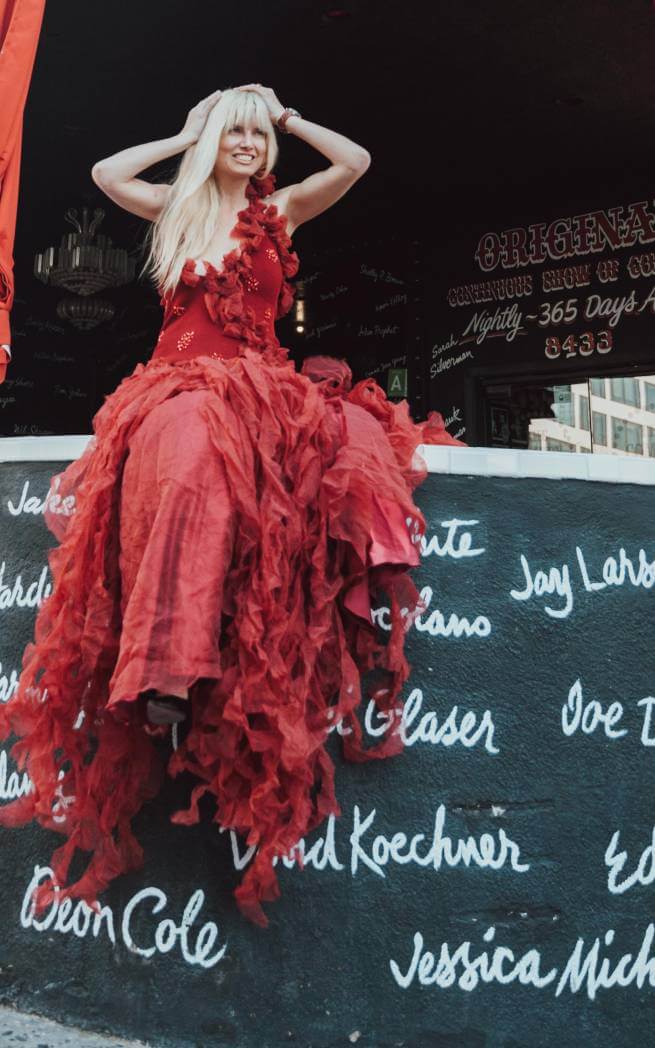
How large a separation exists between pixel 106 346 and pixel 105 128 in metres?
3.94

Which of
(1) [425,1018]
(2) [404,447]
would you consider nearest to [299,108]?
(2) [404,447]

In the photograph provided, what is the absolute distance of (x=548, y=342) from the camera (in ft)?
25.5

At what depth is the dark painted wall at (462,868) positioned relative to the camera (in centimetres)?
264

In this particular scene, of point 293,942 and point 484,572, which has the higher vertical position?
point 484,572

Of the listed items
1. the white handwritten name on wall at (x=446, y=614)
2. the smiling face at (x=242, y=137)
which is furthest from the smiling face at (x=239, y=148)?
the white handwritten name on wall at (x=446, y=614)

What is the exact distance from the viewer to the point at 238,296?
301 cm

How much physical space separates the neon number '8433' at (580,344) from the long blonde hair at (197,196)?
4.72 meters

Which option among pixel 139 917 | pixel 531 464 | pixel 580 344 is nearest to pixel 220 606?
pixel 139 917

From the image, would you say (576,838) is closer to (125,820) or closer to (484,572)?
(484,572)

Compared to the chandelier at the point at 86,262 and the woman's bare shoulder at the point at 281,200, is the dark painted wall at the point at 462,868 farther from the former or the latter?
the chandelier at the point at 86,262

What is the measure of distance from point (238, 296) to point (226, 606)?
93 centimetres

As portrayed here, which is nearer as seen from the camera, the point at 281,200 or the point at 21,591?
the point at 21,591

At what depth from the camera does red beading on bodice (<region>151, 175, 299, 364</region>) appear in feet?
9.84

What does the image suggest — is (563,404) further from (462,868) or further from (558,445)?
(462,868)
